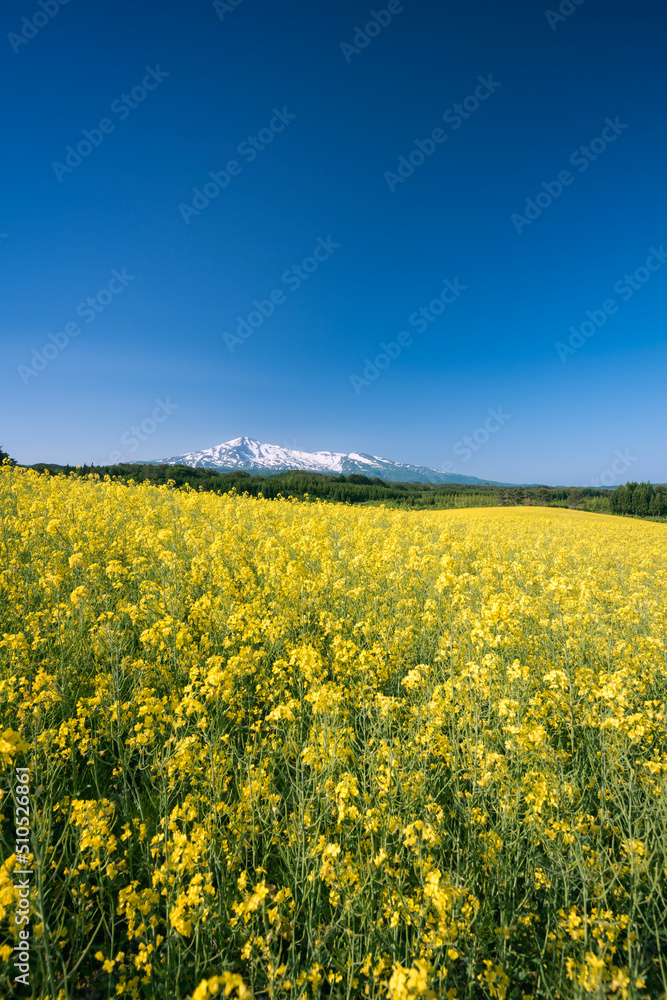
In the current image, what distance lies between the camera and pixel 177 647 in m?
3.88

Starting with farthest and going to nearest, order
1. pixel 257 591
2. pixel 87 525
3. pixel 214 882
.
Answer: pixel 87 525, pixel 257 591, pixel 214 882

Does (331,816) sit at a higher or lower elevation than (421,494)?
lower

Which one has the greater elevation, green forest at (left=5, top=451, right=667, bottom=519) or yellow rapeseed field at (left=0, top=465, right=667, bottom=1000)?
green forest at (left=5, top=451, right=667, bottom=519)

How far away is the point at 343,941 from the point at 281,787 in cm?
107

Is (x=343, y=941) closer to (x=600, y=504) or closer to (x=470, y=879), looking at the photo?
(x=470, y=879)

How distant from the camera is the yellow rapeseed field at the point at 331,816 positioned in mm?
1940

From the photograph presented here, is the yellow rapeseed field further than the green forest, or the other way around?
the green forest

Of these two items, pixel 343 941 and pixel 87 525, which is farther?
pixel 87 525

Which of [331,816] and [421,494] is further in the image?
[421,494]

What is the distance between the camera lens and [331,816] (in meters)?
2.72

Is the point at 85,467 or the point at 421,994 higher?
the point at 85,467

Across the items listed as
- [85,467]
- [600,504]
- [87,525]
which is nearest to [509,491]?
[600,504]

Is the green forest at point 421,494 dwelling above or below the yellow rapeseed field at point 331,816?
above

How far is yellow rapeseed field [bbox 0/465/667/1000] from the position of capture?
76.4 inches
